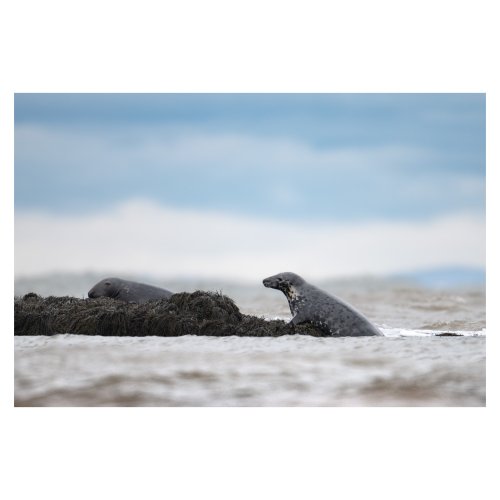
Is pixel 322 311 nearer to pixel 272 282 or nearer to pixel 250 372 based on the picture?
pixel 272 282

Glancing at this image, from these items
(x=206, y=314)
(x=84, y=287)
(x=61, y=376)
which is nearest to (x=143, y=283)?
(x=84, y=287)

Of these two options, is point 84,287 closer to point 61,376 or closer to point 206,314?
point 206,314

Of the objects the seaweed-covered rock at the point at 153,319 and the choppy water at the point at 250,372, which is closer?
the choppy water at the point at 250,372

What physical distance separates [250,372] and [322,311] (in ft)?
10.1

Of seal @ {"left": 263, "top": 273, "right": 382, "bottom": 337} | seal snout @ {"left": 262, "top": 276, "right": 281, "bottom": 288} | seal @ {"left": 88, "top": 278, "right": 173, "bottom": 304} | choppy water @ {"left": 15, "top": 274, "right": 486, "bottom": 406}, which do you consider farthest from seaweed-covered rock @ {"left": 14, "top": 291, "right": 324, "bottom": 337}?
seal @ {"left": 88, "top": 278, "right": 173, "bottom": 304}

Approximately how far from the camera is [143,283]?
12.6 meters

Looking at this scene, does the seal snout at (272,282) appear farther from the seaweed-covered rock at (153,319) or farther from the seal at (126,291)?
the seal at (126,291)

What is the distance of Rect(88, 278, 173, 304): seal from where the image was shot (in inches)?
483

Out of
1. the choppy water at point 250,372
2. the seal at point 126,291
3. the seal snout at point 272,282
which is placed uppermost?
the seal snout at point 272,282

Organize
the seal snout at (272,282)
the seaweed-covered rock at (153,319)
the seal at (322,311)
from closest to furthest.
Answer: the seaweed-covered rock at (153,319), the seal at (322,311), the seal snout at (272,282)

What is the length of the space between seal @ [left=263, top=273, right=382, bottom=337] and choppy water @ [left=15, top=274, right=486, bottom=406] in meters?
1.71

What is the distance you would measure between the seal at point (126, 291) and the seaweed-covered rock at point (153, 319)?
2095 millimetres

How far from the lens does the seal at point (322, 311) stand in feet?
30.8

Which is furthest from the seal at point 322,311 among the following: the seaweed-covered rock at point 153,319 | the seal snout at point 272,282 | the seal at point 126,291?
the seal at point 126,291
